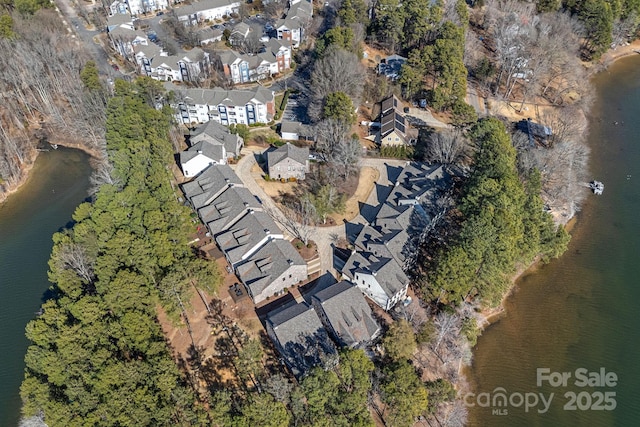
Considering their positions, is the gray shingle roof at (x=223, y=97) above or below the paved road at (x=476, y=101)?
above

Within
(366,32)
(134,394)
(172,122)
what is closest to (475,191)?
(134,394)

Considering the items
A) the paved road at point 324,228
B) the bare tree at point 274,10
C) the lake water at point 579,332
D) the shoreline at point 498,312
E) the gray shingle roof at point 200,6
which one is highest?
the gray shingle roof at point 200,6

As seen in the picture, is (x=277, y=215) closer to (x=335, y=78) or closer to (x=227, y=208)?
(x=227, y=208)

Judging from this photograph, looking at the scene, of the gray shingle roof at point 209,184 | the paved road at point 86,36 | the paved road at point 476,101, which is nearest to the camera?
the gray shingle roof at point 209,184

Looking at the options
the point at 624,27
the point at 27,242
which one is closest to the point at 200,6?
the point at 27,242

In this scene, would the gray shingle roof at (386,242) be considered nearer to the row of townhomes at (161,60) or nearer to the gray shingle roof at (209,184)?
the gray shingle roof at (209,184)

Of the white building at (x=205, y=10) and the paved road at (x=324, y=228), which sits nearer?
the paved road at (x=324, y=228)

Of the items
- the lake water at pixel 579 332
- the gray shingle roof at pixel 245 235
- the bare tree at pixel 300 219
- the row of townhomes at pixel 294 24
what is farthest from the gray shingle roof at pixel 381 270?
the row of townhomes at pixel 294 24
